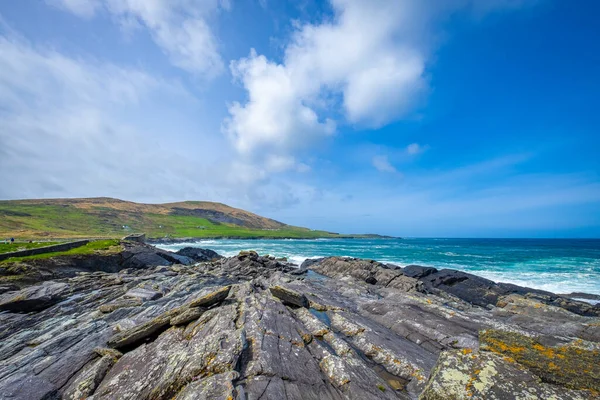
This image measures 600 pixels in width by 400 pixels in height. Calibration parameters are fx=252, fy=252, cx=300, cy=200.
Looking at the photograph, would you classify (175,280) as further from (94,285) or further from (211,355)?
(211,355)

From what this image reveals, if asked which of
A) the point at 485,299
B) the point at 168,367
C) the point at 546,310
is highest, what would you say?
the point at 168,367

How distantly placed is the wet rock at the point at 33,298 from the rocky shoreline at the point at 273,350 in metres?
0.07

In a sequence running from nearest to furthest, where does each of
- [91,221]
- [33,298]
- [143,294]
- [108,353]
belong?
[108,353] → [33,298] → [143,294] → [91,221]

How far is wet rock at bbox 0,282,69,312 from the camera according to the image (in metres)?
17.1

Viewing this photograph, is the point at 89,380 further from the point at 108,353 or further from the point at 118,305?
the point at 118,305

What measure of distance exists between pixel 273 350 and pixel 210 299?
17.4ft

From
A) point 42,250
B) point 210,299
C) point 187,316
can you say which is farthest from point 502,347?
point 42,250

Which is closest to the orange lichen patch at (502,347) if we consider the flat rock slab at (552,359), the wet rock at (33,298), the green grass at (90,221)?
the flat rock slab at (552,359)

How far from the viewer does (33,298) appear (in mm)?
17797

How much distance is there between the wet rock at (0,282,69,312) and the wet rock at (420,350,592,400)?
25.0 metres

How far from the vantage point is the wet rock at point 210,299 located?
12547mm

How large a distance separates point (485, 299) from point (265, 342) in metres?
34.3

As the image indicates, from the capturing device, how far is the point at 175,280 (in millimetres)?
25844

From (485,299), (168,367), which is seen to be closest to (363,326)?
(168,367)
